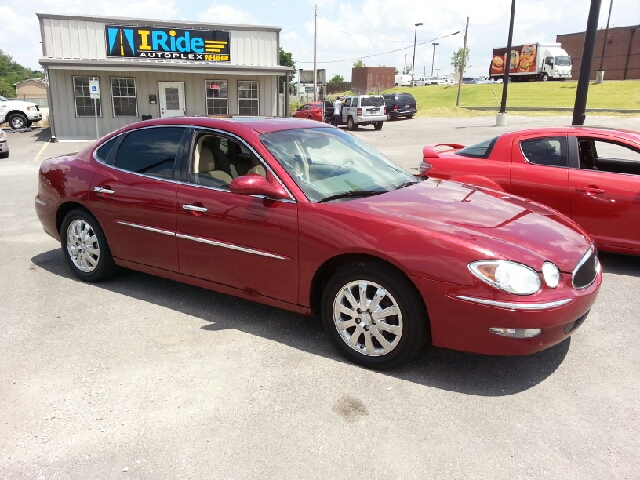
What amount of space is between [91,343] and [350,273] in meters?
1.96

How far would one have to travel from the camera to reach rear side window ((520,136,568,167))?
600cm

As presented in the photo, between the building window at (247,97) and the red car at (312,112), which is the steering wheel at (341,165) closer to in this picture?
the building window at (247,97)

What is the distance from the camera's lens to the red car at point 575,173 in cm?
547

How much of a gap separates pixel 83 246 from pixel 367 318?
302 centimetres

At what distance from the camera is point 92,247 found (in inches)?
200

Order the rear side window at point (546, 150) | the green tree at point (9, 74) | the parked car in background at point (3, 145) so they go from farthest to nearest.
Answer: the green tree at point (9, 74), the parked car in background at point (3, 145), the rear side window at point (546, 150)

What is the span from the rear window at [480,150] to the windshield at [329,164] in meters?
2.25

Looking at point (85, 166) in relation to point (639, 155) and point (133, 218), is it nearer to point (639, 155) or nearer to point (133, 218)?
point (133, 218)

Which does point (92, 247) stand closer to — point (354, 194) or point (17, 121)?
point (354, 194)

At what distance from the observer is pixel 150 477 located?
2.57 m

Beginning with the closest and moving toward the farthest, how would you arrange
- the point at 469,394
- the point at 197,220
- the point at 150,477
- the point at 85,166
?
the point at 150,477 < the point at 469,394 < the point at 197,220 < the point at 85,166

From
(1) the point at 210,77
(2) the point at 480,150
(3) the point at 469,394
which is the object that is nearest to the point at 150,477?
(3) the point at 469,394

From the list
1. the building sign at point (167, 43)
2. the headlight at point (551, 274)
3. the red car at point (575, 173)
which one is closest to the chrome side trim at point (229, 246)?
the headlight at point (551, 274)

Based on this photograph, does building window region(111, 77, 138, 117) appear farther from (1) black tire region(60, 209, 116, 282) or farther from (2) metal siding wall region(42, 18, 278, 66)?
(1) black tire region(60, 209, 116, 282)
